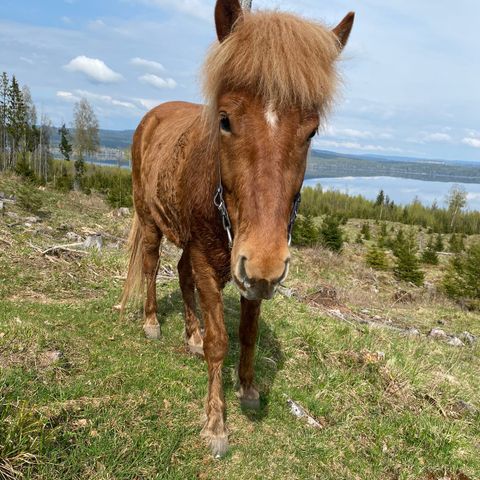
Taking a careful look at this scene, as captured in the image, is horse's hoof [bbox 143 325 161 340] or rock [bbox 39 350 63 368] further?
horse's hoof [bbox 143 325 161 340]

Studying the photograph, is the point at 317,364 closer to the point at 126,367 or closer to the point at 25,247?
the point at 126,367

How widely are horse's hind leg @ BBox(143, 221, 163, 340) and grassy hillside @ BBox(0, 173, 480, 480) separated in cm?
24

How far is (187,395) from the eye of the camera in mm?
3342

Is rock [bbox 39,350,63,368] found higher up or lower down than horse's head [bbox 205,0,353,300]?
lower down

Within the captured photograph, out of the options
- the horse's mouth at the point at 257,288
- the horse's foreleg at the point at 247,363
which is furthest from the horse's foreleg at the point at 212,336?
the horse's mouth at the point at 257,288

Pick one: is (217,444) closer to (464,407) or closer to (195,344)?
(195,344)

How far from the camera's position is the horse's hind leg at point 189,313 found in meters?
4.19

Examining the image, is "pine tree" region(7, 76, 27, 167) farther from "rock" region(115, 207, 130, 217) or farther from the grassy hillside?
the grassy hillside

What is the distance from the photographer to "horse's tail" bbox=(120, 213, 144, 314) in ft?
15.8

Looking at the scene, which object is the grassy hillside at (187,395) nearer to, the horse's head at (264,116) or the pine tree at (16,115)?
the horse's head at (264,116)

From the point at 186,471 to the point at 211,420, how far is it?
14.5 inches

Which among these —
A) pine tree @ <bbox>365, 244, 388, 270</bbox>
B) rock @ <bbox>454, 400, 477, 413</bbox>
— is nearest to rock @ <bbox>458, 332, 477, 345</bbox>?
rock @ <bbox>454, 400, 477, 413</bbox>

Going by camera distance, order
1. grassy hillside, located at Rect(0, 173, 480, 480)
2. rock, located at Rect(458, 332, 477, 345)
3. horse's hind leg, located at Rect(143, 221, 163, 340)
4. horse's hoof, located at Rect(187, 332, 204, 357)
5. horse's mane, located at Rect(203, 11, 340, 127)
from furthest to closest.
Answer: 1. rock, located at Rect(458, 332, 477, 345)
2. horse's hind leg, located at Rect(143, 221, 163, 340)
3. horse's hoof, located at Rect(187, 332, 204, 357)
4. grassy hillside, located at Rect(0, 173, 480, 480)
5. horse's mane, located at Rect(203, 11, 340, 127)

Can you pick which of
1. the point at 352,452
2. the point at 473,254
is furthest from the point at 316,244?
the point at 352,452
